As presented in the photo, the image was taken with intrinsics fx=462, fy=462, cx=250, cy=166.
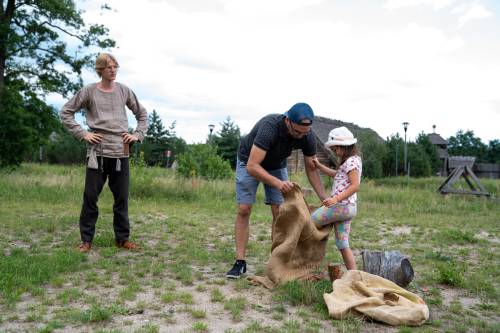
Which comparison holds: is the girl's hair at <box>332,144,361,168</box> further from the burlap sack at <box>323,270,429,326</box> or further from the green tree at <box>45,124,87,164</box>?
the green tree at <box>45,124,87,164</box>

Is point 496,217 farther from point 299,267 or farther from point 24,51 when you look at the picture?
point 24,51

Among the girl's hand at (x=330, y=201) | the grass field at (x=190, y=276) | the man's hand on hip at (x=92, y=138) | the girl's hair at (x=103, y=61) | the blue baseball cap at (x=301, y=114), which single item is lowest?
the grass field at (x=190, y=276)

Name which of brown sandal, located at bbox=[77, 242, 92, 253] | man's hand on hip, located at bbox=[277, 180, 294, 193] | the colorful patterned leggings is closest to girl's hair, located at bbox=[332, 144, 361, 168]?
the colorful patterned leggings

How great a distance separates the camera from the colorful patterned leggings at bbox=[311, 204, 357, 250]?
4.61 m

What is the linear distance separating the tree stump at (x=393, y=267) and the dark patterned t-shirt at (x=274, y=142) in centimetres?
129

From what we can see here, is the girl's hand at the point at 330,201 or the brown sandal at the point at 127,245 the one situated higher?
the girl's hand at the point at 330,201

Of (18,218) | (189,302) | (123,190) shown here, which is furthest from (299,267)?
(18,218)

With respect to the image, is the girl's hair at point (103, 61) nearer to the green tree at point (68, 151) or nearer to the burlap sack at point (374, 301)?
the burlap sack at point (374, 301)

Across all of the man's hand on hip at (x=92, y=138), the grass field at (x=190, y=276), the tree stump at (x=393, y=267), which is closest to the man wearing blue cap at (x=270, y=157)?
the grass field at (x=190, y=276)

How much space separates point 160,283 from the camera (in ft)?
14.8

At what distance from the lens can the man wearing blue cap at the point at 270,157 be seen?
4.47 m

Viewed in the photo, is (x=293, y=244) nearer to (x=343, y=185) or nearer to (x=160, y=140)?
(x=343, y=185)

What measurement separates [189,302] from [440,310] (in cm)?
220

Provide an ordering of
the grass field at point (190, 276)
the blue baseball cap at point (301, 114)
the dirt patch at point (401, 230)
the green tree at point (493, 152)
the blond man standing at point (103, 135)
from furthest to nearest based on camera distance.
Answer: the green tree at point (493, 152), the dirt patch at point (401, 230), the blond man standing at point (103, 135), the blue baseball cap at point (301, 114), the grass field at point (190, 276)
